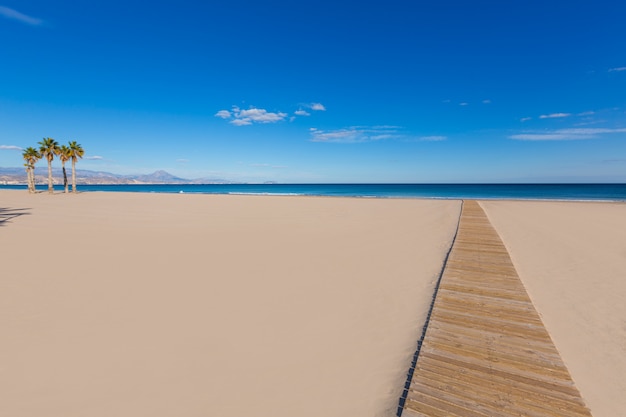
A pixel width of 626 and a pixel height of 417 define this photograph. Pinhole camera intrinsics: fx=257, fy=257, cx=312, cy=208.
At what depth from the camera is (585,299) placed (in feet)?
24.6

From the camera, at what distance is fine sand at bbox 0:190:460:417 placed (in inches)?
161

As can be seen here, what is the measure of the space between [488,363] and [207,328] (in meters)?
5.67

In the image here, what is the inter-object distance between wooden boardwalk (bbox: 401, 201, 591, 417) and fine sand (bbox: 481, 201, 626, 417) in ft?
1.94

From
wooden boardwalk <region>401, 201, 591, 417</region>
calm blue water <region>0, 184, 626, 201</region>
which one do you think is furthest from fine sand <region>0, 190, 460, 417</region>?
calm blue water <region>0, 184, 626, 201</region>

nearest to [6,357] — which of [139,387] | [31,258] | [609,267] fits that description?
[139,387]

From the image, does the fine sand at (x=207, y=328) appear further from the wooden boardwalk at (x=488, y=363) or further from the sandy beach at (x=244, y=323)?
the wooden boardwalk at (x=488, y=363)

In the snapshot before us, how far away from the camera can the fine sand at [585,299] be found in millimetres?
4484

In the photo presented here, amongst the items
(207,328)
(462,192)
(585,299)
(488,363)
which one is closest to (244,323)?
(207,328)

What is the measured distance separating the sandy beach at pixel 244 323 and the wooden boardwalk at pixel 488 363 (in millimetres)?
518

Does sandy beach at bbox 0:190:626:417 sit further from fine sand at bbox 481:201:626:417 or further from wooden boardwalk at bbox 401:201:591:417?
wooden boardwalk at bbox 401:201:591:417

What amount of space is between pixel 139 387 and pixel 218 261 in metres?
6.31

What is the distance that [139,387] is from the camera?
14.1 ft

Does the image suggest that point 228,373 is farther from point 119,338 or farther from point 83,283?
point 83,283

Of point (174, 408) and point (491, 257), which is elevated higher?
point (491, 257)
